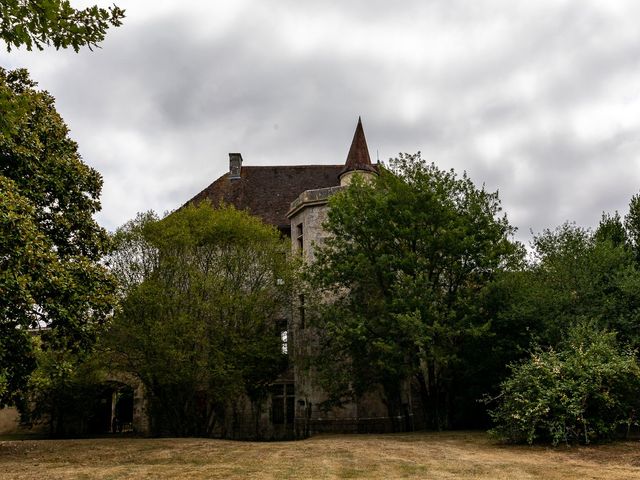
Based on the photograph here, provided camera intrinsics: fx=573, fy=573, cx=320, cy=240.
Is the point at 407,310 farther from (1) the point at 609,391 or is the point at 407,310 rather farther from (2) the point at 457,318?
(1) the point at 609,391

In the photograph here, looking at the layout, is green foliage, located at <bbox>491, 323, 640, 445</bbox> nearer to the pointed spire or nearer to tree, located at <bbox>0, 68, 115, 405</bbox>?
tree, located at <bbox>0, 68, 115, 405</bbox>

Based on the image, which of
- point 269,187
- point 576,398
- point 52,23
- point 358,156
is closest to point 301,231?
point 358,156

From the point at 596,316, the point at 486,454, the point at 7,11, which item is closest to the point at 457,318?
the point at 596,316

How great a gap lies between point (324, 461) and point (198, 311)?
1090cm

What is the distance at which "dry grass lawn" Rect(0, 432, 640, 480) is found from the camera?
10695 mm

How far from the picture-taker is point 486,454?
13.8 m

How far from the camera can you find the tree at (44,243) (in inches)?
441

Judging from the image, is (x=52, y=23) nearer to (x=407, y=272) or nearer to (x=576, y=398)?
(x=576, y=398)

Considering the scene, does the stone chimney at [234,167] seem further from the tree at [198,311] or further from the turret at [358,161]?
the tree at [198,311]

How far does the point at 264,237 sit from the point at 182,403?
746 centimetres

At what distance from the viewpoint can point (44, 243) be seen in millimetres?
12586

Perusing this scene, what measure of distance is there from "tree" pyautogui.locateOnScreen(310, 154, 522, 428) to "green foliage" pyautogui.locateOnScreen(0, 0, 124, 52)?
15648mm

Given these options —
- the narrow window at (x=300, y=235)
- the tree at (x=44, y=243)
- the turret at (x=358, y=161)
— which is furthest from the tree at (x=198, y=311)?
the turret at (x=358, y=161)

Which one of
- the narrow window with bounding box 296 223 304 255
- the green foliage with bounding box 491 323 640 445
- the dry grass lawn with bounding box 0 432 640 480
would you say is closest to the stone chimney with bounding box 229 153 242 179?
the narrow window with bounding box 296 223 304 255
